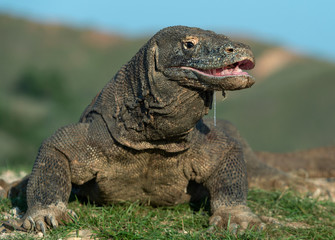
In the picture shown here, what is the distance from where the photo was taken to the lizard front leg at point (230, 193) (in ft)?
16.3

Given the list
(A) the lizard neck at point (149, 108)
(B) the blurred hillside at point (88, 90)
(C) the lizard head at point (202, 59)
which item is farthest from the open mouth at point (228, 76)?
(B) the blurred hillside at point (88, 90)

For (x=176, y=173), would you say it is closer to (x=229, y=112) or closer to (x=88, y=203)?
(x=88, y=203)

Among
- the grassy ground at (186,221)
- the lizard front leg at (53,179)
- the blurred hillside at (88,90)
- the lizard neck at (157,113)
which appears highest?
the lizard neck at (157,113)

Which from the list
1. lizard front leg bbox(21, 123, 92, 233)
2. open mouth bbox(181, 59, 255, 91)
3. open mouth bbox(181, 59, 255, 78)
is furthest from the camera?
lizard front leg bbox(21, 123, 92, 233)

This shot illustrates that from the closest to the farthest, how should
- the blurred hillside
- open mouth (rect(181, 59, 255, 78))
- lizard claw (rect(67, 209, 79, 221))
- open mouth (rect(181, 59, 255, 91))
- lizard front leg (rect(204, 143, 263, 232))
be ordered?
open mouth (rect(181, 59, 255, 91)), open mouth (rect(181, 59, 255, 78)), lizard claw (rect(67, 209, 79, 221)), lizard front leg (rect(204, 143, 263, 232)), the blurred hillside

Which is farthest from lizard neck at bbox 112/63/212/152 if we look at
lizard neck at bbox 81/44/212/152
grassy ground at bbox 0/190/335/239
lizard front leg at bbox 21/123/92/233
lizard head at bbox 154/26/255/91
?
grassy ground at bbox 0/190/335/239

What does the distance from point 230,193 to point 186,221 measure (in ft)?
1.77

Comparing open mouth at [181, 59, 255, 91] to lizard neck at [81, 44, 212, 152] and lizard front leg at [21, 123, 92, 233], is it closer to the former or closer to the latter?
lizard neck at [81, 44, 212, 152]

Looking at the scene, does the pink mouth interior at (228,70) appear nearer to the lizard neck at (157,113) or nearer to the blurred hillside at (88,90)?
the lizard neck at (157,113)

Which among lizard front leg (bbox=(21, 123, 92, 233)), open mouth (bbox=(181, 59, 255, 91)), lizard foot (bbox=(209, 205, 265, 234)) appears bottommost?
lizard foot (bbox=(209, 205, 265, 234))

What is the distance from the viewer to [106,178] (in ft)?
17.3

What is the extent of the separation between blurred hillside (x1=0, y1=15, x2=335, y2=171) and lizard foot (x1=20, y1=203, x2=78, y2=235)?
13.5 feet

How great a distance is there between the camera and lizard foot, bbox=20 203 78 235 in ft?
15.2

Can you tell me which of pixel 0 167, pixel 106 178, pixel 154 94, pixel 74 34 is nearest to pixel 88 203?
pixel 106 178
